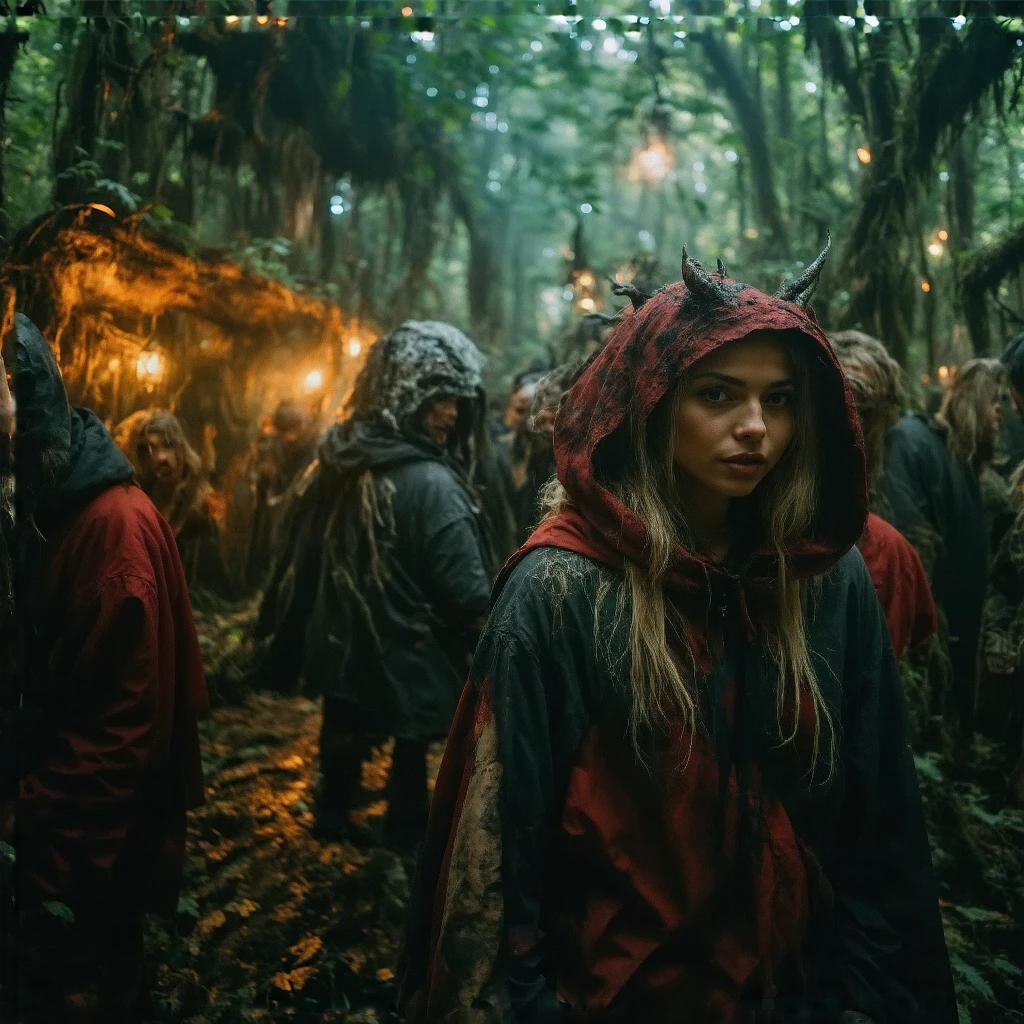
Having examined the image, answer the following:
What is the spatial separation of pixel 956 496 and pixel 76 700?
9.77 ft

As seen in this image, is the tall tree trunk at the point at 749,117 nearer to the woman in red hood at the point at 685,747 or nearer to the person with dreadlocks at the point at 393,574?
the person with dreadlocks at the point at 393,574

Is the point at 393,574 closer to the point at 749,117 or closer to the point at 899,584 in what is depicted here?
the point at 899,584

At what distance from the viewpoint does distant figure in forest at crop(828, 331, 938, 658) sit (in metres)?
2.99

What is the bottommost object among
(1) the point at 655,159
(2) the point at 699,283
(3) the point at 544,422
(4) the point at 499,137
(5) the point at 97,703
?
(5) the point at 97,703

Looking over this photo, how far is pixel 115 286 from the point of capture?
13.1ft

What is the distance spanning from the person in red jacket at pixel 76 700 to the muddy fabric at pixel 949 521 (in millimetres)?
2561

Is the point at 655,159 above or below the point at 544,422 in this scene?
above

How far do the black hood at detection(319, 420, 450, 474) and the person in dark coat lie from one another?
214 cm

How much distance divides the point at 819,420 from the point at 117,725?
203cm

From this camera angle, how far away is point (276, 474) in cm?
696

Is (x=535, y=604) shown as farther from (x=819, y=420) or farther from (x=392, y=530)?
(x=392, y=530)

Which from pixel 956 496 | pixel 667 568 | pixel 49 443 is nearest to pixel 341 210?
pixel 49 443

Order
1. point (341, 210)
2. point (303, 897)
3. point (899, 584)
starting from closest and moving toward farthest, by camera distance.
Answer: point (899, 584)
point (303, 897)
point (341, 210)

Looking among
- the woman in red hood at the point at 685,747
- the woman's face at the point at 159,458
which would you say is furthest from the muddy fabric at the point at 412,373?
the woman in red hood at the point at 685,747
